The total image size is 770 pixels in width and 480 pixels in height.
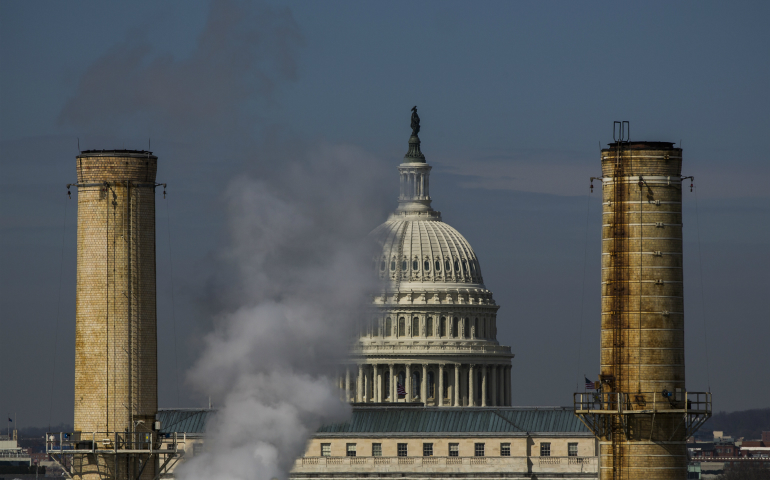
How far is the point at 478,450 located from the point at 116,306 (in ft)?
271

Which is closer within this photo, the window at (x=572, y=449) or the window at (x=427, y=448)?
the window at (x=572, y=449)

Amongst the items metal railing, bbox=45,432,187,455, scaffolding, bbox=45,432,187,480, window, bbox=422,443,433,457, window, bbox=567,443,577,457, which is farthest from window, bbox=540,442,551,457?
metal railing, bbox=45,432,187,455

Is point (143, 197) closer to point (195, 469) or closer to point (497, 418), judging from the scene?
point (195, 469)

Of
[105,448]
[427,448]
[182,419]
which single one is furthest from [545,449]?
[105,448]

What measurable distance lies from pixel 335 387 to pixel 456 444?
81.1m

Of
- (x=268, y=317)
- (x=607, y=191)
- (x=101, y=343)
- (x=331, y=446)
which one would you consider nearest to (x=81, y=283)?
(x=101, y=343)

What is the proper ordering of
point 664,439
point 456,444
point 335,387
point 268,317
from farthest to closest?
point 456,444, point 664,439, point 335,387, point 268,317

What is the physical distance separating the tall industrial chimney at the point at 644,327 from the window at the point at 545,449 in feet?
224

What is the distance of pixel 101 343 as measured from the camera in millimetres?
105625

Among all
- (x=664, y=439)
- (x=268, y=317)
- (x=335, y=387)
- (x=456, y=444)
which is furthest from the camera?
(x=456, y=444)

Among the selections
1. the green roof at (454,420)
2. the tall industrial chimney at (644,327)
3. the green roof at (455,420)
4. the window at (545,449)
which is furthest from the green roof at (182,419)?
the tall industrial chimney at (644,327)

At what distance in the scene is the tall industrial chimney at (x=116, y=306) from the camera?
10544cm

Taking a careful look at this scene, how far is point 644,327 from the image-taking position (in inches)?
4454

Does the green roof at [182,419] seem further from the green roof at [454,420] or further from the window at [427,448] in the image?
the window at [427,448]
